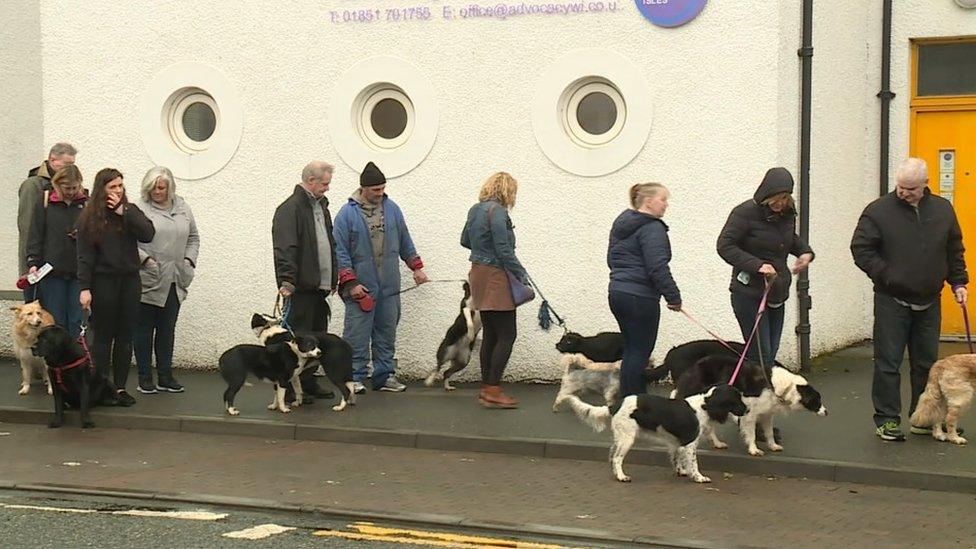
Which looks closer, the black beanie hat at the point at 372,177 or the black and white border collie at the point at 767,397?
the black and white border collie at the point at 767,397

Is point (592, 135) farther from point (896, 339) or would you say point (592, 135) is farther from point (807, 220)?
point (896, 339)

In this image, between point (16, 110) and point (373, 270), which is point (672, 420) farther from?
point (16, 110)

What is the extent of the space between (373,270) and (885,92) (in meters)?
5.52

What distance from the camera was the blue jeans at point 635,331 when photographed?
33.4 feet

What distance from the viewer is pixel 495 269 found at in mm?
11469

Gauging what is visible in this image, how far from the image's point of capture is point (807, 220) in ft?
42.4

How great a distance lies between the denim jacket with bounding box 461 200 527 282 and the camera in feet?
37.3

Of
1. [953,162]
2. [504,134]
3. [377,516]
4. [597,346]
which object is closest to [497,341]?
[597,346]

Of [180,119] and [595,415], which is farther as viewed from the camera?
[180,119]

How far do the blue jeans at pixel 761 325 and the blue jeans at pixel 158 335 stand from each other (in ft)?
16.7

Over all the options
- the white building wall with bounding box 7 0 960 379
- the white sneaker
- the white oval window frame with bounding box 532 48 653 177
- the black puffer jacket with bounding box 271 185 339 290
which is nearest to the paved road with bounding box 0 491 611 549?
the black puffer jacket with bounding box 271 185 339 290

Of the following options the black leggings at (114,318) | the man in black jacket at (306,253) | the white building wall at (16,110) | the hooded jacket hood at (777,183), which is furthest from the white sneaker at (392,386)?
the white building wall at (16,110)

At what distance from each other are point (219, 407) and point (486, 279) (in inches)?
96.4

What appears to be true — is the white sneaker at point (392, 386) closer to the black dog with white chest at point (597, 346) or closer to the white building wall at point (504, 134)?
the white building wall at point (504, 134)
